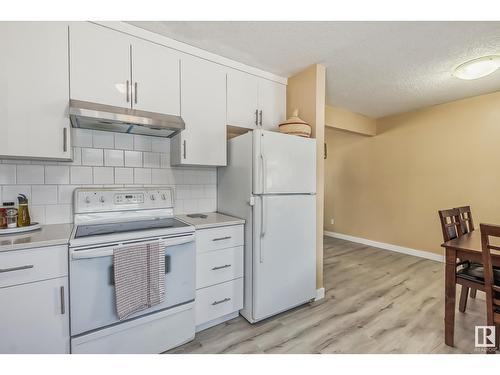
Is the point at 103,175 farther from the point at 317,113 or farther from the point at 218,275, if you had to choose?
the point at 317,113

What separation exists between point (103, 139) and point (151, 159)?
1.32 feet

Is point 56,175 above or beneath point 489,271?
above

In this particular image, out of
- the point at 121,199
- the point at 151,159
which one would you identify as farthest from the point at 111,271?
the point at 151,159

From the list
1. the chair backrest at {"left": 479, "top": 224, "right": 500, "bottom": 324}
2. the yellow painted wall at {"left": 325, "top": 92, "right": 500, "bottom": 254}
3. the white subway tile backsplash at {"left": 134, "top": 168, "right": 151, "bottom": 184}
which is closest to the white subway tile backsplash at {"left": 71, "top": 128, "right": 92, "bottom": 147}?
the white subway tile backsplash at {"left": 134, "top": 168, "right": 151, "bottom": 184}

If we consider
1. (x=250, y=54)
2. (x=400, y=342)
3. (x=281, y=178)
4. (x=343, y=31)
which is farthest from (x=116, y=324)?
(x=343, y=31)

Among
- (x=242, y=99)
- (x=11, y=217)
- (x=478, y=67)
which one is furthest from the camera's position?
(x=242, y=99)

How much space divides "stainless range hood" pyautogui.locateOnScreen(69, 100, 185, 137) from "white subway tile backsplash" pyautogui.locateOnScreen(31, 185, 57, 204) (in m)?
0.51

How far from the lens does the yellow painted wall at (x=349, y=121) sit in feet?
11.9

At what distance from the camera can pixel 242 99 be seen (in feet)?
7.72

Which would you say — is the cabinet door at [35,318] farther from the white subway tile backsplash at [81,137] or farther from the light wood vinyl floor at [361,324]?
the white subway tile backsplash at [81,137]

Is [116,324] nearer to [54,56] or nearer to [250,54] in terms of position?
[54,56]

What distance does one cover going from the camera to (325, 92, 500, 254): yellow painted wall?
3081 millimetres

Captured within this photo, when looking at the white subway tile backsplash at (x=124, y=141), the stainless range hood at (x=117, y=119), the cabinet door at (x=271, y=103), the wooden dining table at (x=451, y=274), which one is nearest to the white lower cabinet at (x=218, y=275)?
the stainless range hood at (x=117, y=119)

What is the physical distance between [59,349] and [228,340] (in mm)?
1041
